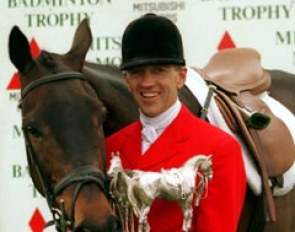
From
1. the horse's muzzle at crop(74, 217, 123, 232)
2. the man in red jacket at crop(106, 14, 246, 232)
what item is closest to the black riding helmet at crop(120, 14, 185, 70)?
the man in red jacket at crop(106, 14, 246, 232)

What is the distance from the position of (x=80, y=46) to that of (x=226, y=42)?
5.71ft

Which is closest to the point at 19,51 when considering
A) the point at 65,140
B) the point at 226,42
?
the point at 65,140

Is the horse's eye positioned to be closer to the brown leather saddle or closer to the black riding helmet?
the black riding helmet

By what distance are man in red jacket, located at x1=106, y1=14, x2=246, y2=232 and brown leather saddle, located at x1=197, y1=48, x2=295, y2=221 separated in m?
0.80

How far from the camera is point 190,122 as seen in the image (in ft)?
10.2

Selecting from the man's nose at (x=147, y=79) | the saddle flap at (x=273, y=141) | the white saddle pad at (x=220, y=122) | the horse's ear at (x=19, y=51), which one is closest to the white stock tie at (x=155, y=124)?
the man's nose at (x=147, y=79)

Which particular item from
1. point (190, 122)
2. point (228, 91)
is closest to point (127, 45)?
point (190, 122)

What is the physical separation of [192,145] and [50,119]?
49cm

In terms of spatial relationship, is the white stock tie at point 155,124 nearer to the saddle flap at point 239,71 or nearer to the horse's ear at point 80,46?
the horse's ear at point 80,46

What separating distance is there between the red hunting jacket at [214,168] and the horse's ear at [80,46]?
19.3 inches

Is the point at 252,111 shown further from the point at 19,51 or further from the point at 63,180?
the point at 63,180

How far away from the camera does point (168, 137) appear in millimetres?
3059

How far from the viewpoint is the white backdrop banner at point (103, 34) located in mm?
4934

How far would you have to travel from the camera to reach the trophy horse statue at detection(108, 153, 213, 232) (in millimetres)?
2910
